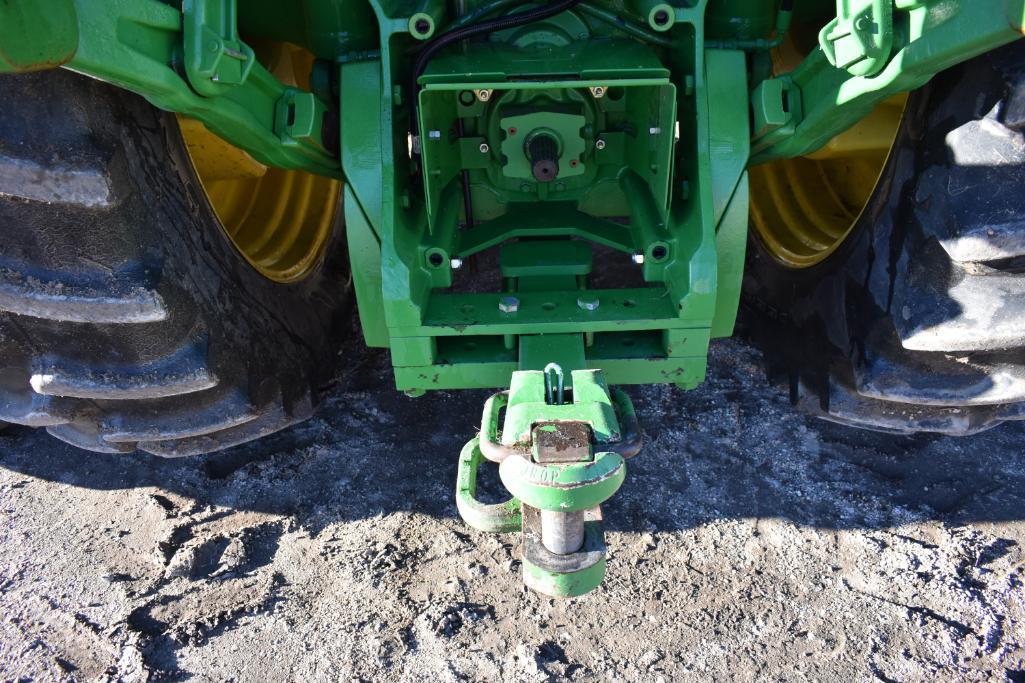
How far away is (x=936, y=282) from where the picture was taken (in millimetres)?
1481

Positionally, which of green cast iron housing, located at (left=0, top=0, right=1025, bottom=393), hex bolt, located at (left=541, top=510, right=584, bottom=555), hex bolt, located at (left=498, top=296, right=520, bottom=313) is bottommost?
hex bolt, located at (left=541, top=510, right=584, bottom=555)

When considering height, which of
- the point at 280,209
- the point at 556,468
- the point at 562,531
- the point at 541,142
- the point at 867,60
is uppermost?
the point at 867,60

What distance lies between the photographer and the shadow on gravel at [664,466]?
1985 millimetres

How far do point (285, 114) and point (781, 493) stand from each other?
1485 millimetres

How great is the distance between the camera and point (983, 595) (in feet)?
5.77

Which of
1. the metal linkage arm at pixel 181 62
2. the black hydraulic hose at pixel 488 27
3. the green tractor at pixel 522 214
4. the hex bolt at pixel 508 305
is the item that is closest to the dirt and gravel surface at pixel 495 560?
the green tractor at pixel 522 214

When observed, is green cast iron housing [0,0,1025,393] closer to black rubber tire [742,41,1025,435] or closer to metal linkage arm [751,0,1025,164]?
metal linkage arm [751,0,1025,164]

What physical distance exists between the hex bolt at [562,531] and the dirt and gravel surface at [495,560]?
445 millimetres

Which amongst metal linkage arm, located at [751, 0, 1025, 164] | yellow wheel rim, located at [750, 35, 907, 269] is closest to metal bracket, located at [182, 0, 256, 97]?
metal linkage arm, located at [751, 0, 1025, 164]

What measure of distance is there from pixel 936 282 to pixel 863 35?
Result: 48 cm

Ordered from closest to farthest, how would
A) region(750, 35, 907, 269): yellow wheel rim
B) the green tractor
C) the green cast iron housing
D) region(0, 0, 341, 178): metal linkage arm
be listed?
region(0, 0, 341, 178): metal linkage arm, the green tractor, the green cast iron housing, region(750, 35, 907, 269): yellow wheel rim

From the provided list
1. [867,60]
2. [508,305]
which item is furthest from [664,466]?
[867,60]

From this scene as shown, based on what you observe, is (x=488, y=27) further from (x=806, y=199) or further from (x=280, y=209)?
(x=806, y=199)

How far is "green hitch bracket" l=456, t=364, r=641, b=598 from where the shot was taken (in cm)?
127
